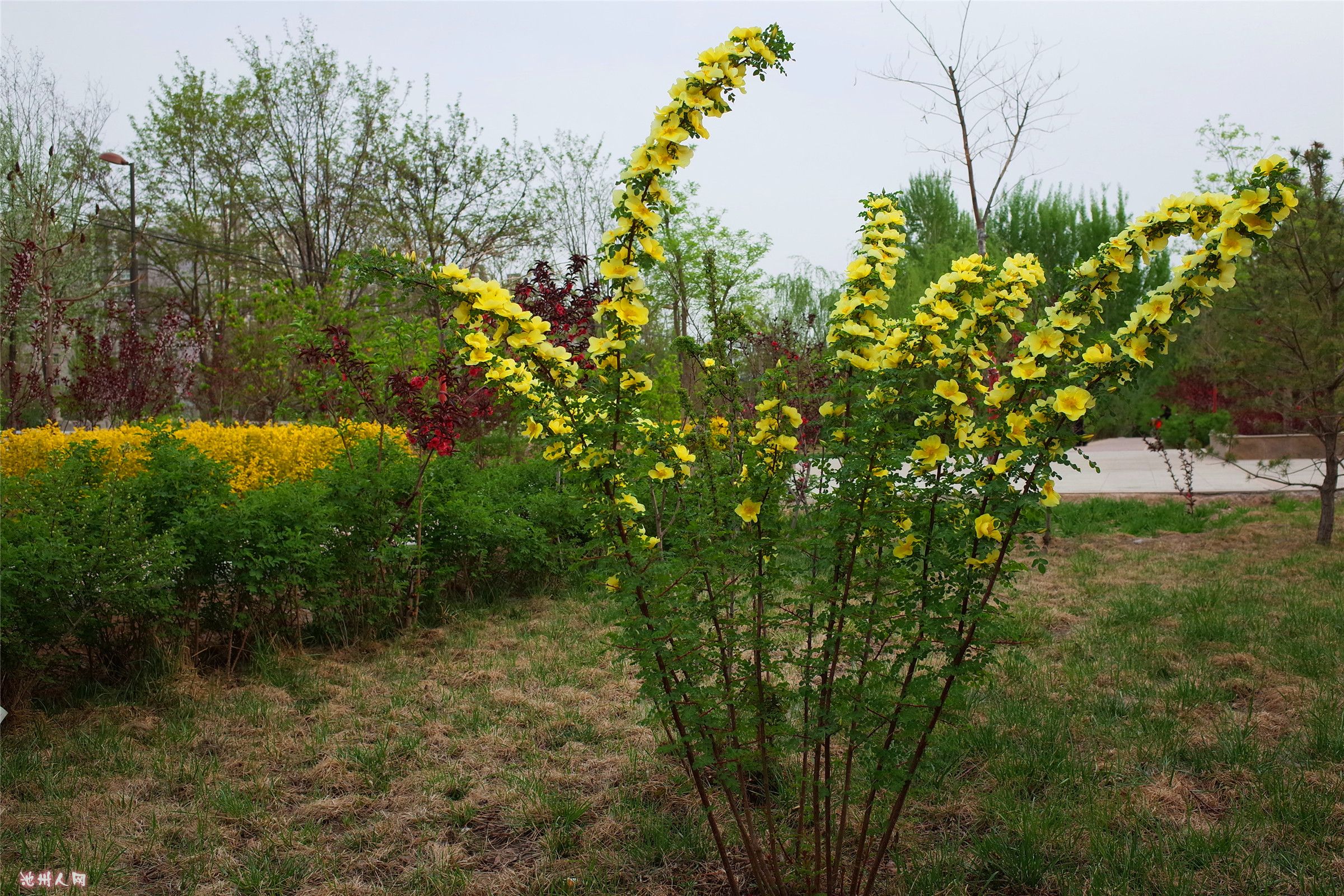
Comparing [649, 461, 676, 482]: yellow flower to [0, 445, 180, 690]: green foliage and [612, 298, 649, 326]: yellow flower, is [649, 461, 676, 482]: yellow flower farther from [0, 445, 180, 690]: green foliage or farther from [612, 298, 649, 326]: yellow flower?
[0, 445, 180, 690]: green foliage

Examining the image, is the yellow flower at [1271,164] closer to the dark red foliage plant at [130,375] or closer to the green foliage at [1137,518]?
the green foliage at [1137,518]

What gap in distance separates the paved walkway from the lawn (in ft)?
17.4

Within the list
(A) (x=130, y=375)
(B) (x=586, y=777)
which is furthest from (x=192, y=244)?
(B) (x=586, y=777)

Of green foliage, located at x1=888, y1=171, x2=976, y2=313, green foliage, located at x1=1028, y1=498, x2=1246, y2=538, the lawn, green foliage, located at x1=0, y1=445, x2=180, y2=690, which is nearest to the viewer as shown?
the lawn

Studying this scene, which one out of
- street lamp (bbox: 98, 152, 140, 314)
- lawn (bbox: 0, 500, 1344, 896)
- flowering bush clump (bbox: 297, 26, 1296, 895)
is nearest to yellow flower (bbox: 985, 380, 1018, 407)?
flowering bush clump (bbox: 297, 26, 1296, 895)

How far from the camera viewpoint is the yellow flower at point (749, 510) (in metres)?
2.10

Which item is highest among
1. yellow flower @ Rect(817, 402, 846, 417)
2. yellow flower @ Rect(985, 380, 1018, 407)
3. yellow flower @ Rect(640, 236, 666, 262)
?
yellow flower @ Rect(640, 236, 666, 262)

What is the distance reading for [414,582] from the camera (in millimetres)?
5129

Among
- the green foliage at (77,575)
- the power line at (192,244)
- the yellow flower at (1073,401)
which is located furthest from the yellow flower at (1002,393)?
the power line at (192,244)

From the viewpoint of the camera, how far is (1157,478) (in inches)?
513

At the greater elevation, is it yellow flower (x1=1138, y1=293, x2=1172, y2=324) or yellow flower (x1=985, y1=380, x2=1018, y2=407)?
yellow flower (x1=1138, y1=293, x2=1172, y2=324)

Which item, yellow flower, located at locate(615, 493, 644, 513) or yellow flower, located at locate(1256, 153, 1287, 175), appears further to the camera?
yellow flower, located at locate(615, 493, 644, 513)

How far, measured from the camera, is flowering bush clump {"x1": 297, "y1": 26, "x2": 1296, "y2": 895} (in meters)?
1.90

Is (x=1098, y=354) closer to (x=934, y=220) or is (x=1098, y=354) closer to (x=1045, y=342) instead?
(x=1045, y=342)
